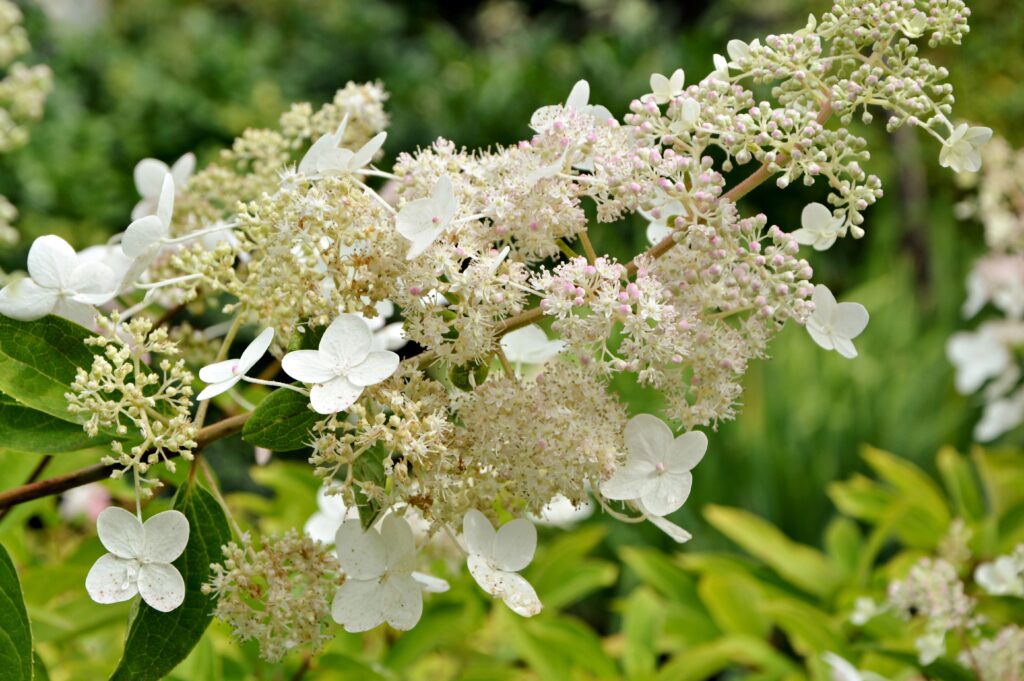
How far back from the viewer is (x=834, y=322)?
71 centimetres

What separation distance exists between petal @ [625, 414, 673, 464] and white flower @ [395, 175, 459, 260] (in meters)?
0.17

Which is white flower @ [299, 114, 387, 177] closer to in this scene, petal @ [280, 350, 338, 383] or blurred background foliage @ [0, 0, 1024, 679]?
petal @ [280, 350, 338, 383]

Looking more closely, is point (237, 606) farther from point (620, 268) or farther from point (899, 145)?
point (899, 145)

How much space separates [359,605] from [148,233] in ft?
0.87

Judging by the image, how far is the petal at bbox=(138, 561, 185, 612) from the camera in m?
0.65

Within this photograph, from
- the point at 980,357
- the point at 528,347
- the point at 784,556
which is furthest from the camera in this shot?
the point at 980,357

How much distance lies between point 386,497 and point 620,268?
7.6 inches

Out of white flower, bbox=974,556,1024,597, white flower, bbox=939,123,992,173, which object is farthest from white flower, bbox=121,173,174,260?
white flower, bbox=974,556,1024,597

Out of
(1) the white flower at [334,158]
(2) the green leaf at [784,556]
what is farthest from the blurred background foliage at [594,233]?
(1) the white flower at [334,158]

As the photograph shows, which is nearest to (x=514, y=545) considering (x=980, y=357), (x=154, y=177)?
(x=154, y=177)

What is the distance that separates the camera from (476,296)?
0.64 metres

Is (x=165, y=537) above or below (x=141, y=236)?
below

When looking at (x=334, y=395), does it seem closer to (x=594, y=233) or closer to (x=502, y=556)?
(x=502, y=556)

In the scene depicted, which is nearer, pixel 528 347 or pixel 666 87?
pixel 666 87
